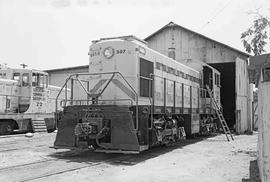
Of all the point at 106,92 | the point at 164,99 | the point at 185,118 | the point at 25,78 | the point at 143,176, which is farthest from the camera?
the point at 25,78

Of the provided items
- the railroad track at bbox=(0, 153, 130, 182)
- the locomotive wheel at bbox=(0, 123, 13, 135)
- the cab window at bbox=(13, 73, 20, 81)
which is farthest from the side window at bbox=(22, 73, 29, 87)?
the railroad track at bbox=(0, 153, 130, 182)

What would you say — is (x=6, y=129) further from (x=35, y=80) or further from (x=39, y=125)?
(x=35, y=80)

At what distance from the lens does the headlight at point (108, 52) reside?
32.7 feet

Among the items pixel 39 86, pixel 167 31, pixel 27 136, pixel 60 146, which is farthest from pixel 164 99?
pixel 167 31

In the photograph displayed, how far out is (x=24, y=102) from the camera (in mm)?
17953

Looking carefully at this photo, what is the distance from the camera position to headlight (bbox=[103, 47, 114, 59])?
995cm

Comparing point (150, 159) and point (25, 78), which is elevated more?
point (25, 78)

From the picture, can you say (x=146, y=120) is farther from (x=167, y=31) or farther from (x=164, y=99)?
(x=167, y=31)

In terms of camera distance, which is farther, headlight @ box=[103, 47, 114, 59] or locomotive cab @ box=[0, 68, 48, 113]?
locomotive cab @ box=[0, 68, 48, 113]

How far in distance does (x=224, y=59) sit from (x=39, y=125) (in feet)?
41.3

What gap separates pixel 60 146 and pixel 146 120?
8.74 feet

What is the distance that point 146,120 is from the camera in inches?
355

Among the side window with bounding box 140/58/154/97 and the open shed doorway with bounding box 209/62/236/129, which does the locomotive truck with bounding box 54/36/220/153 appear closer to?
the side window with bounding box 140/58/154/97

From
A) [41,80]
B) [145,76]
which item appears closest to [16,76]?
[41,80]
